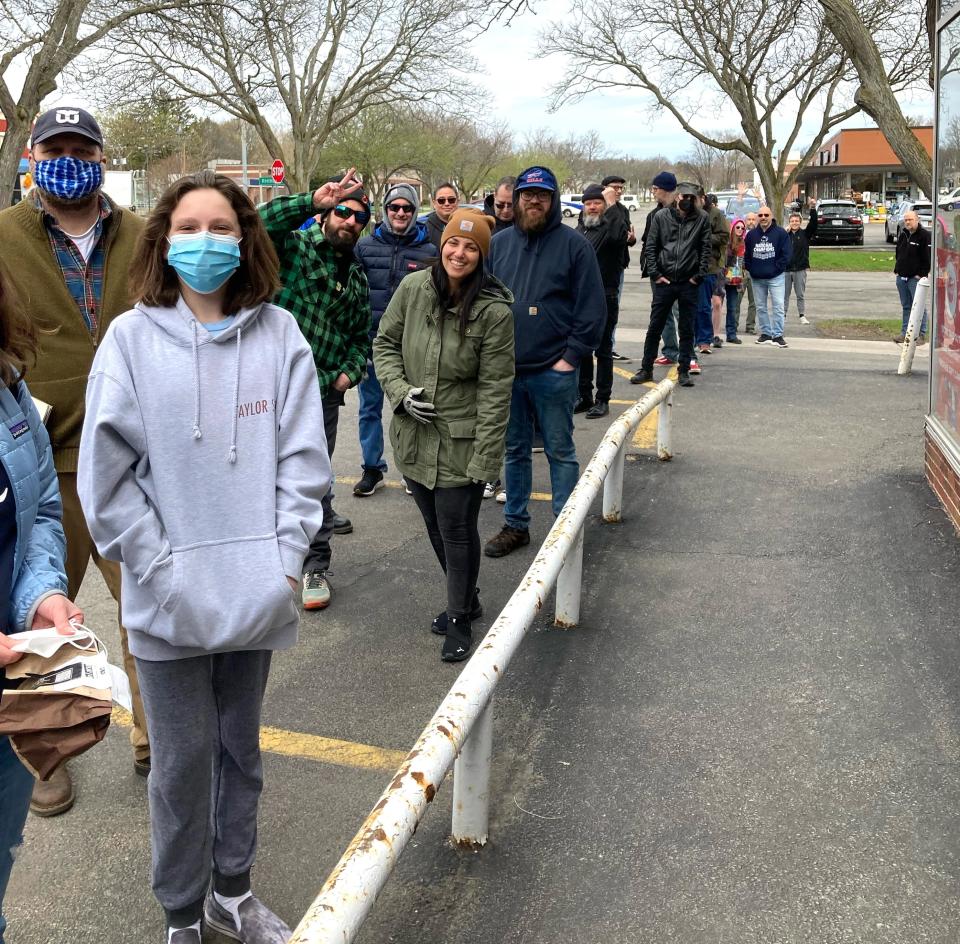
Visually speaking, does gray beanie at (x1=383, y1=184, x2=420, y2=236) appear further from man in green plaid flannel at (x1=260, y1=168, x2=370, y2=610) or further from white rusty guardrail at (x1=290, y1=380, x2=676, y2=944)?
white rusty guardrail at (x1=290, y1=380, x2=676, y2=944)

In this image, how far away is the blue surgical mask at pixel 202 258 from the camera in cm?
248

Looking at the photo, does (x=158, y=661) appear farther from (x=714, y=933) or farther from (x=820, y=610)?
(x=820, y=610)

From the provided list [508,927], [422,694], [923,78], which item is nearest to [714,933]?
[508,927]

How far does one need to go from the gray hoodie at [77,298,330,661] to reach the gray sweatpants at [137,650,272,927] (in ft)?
0.38

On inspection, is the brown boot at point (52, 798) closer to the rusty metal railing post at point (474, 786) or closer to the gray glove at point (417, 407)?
the rusty metal railing post at point (474, 786)

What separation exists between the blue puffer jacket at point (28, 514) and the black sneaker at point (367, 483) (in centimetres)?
476

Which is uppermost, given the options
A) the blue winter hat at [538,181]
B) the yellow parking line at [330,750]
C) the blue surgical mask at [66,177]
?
the blue winter hat at [538,181]

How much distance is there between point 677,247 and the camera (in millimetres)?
10172

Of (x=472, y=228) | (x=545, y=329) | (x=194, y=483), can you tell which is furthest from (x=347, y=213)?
(x=194, y=483)

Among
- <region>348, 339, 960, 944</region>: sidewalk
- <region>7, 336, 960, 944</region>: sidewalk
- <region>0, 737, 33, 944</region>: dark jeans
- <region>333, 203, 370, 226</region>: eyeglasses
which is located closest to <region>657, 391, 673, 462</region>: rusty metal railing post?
<region>348, 339, 960, 944</region>: sidewalk

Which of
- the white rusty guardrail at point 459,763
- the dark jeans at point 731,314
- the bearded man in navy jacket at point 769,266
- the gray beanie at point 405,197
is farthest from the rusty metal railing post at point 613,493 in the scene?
the dark jeans at point 731,314

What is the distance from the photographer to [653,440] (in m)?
8.48

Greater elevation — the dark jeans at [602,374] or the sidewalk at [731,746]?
the dark jeans at [602,374]

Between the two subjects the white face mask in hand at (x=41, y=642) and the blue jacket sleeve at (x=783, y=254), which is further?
the blue jacket sleeve at (x=783, y=254)
